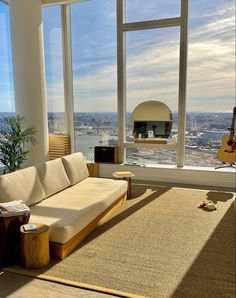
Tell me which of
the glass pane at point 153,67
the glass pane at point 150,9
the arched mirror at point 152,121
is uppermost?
the glass pane at point 150,9

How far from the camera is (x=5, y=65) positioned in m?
5.28

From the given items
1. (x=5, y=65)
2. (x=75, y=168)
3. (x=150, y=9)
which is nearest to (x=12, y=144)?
(x=75, y=168)

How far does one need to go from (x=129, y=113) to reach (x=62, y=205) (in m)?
3.18

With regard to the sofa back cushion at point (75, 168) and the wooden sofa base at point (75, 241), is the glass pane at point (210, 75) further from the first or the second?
the wooden sofa base at point (75, 241)

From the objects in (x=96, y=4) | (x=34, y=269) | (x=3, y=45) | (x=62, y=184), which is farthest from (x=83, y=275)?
(x=96, y=4)

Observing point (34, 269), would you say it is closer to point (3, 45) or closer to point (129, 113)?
point (129, 113)

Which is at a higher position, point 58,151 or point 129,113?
point 129,113

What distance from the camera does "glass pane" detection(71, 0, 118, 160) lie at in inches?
225

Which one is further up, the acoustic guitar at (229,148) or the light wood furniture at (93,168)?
the acoustic guitar at (229,148)

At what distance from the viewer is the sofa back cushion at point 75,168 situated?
12.7 feet

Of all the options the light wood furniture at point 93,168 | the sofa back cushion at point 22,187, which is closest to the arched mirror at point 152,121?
the light wood furniture at point 93,168

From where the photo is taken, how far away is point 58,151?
20.6ft

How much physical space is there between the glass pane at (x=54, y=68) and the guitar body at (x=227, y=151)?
11.2 feet

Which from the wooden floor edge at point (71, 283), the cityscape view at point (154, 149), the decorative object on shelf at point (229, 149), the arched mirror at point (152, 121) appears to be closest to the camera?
the wooden floor edge at point (71, 283)
